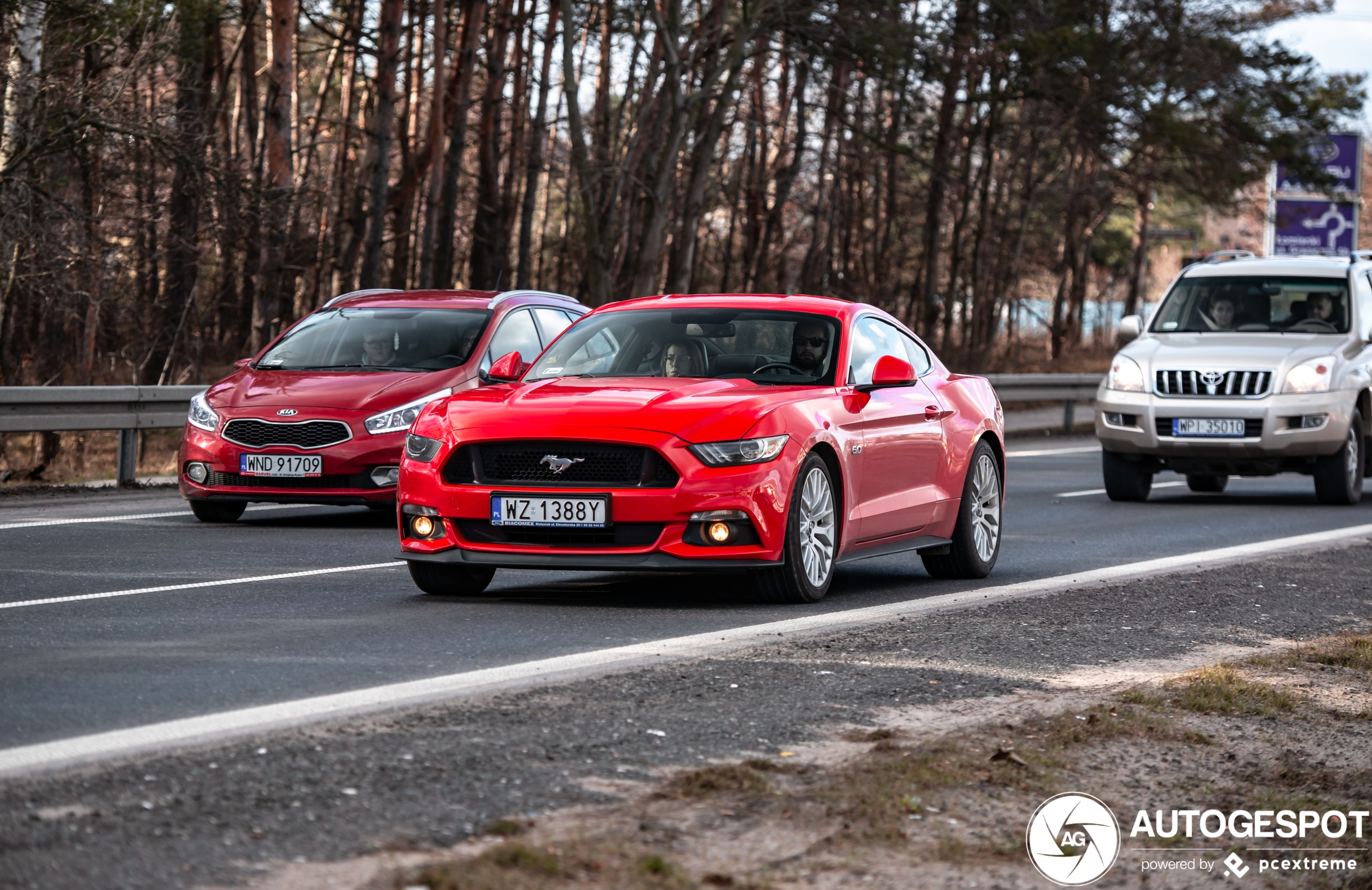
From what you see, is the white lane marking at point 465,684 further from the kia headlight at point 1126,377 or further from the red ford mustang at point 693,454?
the kia headlight at point 1126,377

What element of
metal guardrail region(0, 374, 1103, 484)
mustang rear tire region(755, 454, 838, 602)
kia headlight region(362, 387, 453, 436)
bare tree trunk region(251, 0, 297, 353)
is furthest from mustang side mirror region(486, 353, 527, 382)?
bare tree trunk region(251, 0, 297, 353)

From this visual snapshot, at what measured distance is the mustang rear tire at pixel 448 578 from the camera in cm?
930

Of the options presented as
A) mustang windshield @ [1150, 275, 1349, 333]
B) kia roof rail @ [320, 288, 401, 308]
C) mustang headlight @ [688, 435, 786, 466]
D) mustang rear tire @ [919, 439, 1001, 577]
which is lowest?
mustang rear tire @ [919, 439, 1001, 577]

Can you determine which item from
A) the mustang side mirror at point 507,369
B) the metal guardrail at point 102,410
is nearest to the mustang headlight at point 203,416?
the metal guardrail at point 102,410

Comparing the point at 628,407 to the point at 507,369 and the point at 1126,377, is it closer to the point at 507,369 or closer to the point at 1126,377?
the point at 507,369

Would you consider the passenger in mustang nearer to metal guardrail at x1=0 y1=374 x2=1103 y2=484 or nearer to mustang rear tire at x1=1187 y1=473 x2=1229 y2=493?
metal guardrail at x1=0 y1=374 x2=1103 y2=484

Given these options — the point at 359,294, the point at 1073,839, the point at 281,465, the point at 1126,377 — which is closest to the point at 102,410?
the point at 359,294

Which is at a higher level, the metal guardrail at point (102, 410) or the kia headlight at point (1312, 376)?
the kia headlight at point (1312, 376)

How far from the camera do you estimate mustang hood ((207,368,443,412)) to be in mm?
13016

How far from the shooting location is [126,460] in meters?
16.5

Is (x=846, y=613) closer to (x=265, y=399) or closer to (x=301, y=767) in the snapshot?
(x=301, y=767)

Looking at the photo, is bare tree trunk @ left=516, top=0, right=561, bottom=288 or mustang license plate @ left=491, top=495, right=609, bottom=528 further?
bare tree trunk @ left=516, top=0, right=561, bottom=288

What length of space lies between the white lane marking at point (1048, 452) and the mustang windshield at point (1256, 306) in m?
5.42

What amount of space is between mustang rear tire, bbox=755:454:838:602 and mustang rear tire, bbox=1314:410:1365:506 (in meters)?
8.56
